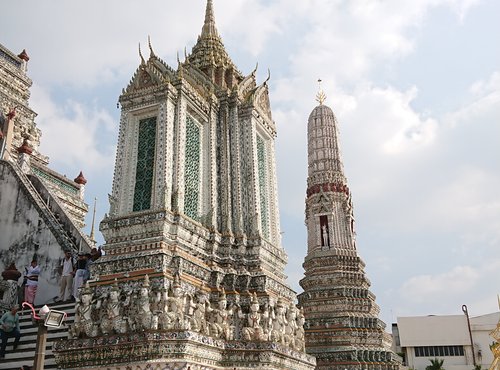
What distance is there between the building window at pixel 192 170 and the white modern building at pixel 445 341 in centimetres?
3994

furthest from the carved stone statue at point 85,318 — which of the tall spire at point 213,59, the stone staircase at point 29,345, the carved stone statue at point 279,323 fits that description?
the tall spire at point 213,59

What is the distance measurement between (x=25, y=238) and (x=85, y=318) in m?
8.16

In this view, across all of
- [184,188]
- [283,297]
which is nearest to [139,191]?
[184,188]

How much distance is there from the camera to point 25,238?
18.9 metres

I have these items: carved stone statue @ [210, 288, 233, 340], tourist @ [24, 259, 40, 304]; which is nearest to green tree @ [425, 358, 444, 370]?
carved stone statue @ [210, 288, 233, 340]

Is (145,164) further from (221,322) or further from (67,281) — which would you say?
(67,281)

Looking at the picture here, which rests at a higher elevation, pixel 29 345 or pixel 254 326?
pixel 254 326

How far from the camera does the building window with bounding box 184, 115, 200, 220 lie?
14.5 meters

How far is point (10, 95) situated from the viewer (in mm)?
31062

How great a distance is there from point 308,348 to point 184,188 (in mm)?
10947

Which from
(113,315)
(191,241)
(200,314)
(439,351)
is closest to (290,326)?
(200,314)

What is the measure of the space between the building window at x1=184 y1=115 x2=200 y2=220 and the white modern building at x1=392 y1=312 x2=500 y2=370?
39944mm

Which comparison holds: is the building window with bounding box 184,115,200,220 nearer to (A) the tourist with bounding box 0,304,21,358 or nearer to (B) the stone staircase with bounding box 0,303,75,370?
(B) the stone staircase with bounding box 0,303,75,370

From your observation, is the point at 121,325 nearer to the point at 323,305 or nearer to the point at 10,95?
the point at 323,305
